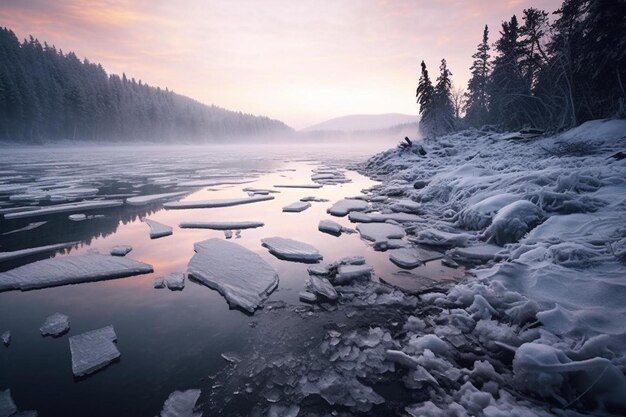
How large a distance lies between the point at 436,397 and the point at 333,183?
1137cm

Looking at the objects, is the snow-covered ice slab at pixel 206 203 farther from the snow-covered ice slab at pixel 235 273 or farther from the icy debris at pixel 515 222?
the icy debris at pixel 515 222

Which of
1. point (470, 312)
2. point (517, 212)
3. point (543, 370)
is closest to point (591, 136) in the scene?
point (517, 212)

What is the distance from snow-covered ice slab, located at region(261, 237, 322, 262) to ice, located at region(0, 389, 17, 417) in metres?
3.20

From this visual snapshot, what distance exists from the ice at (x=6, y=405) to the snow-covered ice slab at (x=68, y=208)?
7096mm

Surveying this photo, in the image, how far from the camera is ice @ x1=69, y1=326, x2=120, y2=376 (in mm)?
2354

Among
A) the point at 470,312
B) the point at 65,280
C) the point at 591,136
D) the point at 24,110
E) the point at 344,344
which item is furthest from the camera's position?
the point at 24,110

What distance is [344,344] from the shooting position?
2676 mm

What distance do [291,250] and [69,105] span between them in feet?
210

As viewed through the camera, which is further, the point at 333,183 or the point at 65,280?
the point at 333,183

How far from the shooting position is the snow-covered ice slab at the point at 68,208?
7.10 m

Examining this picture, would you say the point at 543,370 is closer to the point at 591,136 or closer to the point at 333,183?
the point at 333,183

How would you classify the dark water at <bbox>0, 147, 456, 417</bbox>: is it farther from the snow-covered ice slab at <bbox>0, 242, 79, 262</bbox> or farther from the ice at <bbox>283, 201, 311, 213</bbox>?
the ice at <bbox>283, 201, 311, 213</bbox>

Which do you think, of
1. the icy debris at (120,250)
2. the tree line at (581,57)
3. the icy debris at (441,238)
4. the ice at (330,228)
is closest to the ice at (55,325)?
the icy debris at (120,250)

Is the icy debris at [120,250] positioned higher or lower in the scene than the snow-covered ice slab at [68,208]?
lower
